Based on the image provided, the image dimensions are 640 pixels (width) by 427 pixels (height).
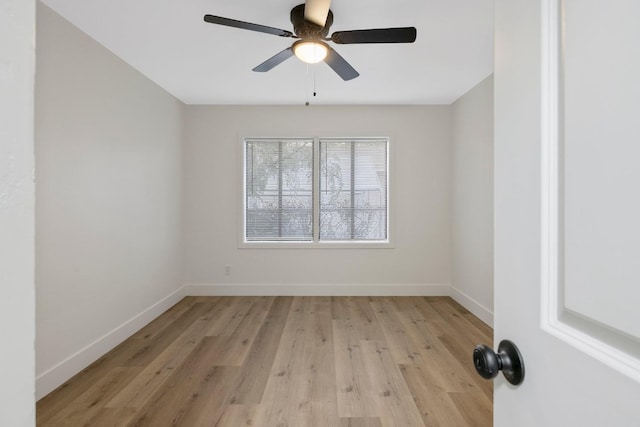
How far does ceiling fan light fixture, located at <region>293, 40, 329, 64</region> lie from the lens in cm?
211

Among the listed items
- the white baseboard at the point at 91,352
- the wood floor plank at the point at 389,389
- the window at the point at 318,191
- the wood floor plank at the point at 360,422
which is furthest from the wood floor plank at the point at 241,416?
the window at the point at 318,191

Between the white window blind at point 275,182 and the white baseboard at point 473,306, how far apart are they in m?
1.98

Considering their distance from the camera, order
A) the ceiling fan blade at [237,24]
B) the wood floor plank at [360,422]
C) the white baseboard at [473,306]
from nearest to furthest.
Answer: the wood floor plank at [360,422] → the ceiling fan blade at [237,24] → the white baseboard at [473,306]

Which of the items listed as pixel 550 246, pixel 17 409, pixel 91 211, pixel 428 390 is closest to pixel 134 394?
pixel 91 211

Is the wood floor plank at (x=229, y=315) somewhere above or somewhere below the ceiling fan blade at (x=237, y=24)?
below

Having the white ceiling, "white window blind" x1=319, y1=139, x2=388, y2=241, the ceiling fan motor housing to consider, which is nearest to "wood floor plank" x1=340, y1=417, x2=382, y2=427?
the ceiling fan motor housing

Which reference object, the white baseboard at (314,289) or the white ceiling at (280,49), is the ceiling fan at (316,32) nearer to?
the white ceiling at (280,49)

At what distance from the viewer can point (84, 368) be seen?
2.34m

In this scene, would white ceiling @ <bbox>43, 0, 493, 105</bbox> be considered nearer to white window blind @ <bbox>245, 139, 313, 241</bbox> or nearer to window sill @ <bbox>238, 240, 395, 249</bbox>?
white window blind @ <bbox>245, 139, 313, 241</bbox>

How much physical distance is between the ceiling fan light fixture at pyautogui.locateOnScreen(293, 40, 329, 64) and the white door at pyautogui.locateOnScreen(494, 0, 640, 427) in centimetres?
171

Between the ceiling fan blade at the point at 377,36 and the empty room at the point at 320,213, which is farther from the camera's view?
the ceiling fan blade at the point at 377,36

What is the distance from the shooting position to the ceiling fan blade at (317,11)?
1.77 m

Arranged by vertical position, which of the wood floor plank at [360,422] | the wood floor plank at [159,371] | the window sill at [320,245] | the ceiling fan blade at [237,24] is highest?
the ceiling fan blade at [237,24]

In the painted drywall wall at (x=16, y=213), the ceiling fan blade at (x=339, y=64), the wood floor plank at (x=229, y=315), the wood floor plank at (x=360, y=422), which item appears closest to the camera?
the painted drywall wall at (x=16, y=213)
